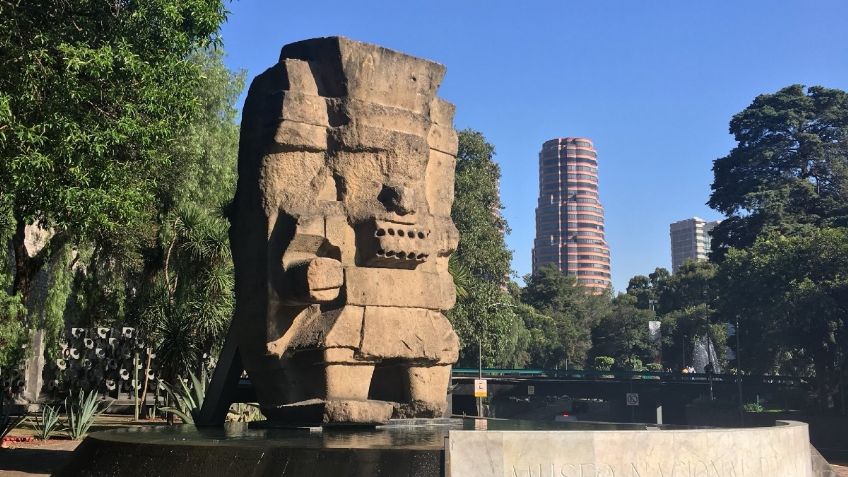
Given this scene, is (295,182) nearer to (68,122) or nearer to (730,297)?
(68,122)

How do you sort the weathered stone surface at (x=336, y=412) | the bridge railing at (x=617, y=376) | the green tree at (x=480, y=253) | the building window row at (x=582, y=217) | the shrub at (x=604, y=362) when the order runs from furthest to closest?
the building window row at (x=582, y=217) → the shrub at (x=604, y=362) → the bridge railing at (x=617, y=376) → the green tree at (x=480, y=253) → the weathered stone surface at (x=336, y=412)

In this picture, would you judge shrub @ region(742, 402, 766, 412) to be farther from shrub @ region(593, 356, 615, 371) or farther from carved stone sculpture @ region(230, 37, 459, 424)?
carved stone sculpture @ region(230, 37, 459, 424)

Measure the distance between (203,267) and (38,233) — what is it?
227 inches

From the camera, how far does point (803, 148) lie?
194 ft

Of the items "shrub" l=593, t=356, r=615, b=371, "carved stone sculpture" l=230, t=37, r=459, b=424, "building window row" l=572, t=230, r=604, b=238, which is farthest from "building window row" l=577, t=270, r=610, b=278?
"carved stone sculpture" l=230, t=37, r=459, b=424

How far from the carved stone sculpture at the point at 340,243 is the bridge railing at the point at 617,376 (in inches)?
1522

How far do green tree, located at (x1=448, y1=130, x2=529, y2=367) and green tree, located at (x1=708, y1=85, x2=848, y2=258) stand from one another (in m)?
21.2

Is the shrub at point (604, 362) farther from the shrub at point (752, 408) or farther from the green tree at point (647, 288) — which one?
the shrub at point (752, 408)

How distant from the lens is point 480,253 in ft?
134

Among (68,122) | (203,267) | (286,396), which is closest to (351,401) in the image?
(286,396)

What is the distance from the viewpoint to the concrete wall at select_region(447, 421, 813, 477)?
273 inches

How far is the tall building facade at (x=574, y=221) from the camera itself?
192000 mm

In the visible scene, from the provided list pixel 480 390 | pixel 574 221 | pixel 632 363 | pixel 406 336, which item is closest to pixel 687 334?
pixel 632 363

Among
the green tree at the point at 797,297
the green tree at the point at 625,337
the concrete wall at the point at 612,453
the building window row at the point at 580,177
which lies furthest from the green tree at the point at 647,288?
the concrete wall at the point at 612,453
